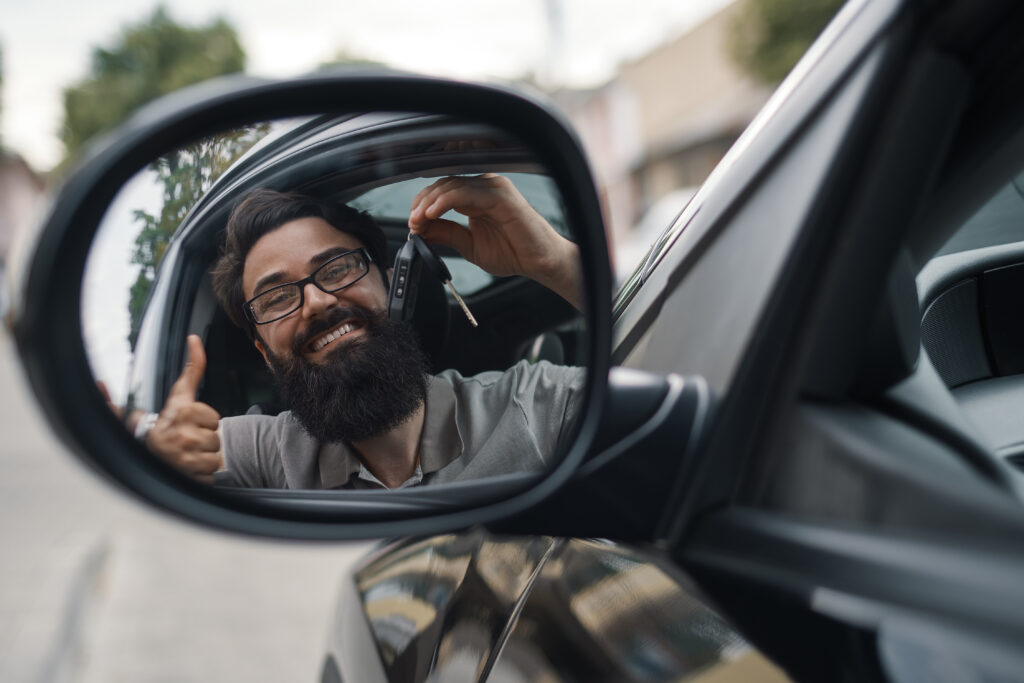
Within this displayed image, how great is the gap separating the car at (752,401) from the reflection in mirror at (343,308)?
2cm

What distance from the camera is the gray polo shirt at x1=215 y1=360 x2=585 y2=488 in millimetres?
1040

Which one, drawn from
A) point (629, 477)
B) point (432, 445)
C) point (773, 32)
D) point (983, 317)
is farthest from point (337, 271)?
point (773, 32)

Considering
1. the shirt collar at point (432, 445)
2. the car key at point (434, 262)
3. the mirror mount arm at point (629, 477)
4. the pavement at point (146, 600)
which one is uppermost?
the car key at point (434, 262)

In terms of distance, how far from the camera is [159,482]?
1027 millimetres

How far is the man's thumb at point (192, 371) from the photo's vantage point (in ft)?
3.40

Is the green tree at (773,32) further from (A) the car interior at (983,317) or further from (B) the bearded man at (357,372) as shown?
(B) the bearded man at (357,372)

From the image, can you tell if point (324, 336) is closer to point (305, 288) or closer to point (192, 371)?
point (305, 288)

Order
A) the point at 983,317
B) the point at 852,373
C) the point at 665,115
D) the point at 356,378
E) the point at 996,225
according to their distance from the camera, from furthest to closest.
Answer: the point at 665,115 → the point at 983,317 → the point at 996,225 → the point at 356,378 → the point at 852,373

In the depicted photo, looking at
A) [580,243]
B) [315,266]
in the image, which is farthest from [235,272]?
[580,243]

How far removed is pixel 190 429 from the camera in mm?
1041

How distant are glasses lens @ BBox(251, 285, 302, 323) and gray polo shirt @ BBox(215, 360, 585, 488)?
0.13 m

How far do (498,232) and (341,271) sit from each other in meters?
0.19

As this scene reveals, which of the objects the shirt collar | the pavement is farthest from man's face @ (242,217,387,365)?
the pavement

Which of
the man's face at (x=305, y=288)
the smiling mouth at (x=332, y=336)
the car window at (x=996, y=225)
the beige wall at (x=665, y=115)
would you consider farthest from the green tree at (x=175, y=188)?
the beige wall at (x=665, y=115)
